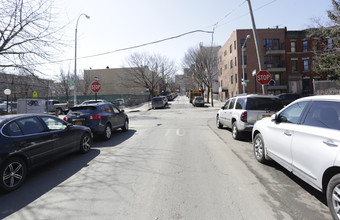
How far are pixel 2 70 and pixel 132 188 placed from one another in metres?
10.5

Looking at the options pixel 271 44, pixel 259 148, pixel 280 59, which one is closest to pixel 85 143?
pixel 259 148

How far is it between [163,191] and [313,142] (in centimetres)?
259

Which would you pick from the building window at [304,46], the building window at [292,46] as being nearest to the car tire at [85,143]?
the building window at [292,46]

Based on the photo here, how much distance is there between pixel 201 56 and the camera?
37531 millimetres

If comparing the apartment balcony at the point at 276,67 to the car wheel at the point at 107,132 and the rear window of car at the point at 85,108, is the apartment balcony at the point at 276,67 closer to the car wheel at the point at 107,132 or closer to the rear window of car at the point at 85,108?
the car wheel at the point at 107,132

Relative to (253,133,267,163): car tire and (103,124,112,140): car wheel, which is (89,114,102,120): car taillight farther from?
(253,133,267,163): car tire

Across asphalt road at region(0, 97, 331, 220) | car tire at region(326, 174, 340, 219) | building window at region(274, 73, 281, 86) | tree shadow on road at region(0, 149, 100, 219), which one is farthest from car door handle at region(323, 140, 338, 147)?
building window at region(274, 73, 281, 86)

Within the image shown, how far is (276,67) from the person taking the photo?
1442 inches

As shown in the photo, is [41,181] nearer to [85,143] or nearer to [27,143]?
[27,143]

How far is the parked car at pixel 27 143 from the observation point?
3.95 m

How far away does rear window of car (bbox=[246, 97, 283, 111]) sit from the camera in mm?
7383

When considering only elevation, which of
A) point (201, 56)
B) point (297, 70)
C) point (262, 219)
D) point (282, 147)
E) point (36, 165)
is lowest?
point (262, 219)

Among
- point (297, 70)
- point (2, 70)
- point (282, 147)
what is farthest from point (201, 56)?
point (282, 147)

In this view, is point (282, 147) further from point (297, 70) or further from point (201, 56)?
point (297, 70)
